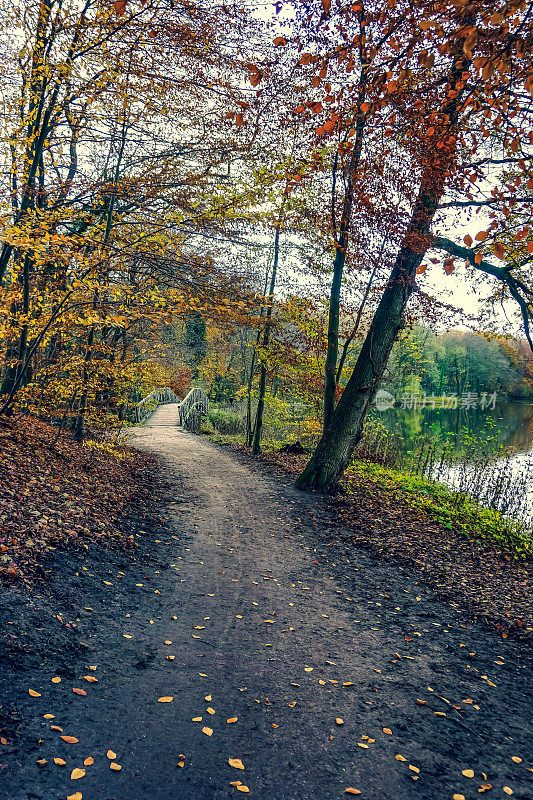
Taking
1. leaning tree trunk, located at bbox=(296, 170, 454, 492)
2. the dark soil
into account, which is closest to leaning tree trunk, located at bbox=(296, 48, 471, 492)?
leaning tree trunk, located at bbox=(296, 170, 454, 492)

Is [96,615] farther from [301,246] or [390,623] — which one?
[301,246]

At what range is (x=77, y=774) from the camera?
6.96 feet

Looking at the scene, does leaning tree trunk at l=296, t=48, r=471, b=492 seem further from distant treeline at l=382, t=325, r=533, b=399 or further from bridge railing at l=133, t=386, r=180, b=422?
distant treeline at l=382, t=325, r=533, b=399

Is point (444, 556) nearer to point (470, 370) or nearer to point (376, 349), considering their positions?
point (376, 349)

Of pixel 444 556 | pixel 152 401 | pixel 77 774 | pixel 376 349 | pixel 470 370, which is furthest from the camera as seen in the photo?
pixel 470 370

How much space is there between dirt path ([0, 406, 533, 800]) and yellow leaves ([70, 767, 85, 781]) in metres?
0.03

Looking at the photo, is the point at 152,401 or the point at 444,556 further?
the point at 152,401

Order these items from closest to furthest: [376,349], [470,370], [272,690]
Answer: [272,690]
[376,349]
[470,370]

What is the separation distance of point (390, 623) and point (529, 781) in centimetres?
180

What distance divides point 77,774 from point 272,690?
54.6 inches

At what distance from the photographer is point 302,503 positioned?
8.22m

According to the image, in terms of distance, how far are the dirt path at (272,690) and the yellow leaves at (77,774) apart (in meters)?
0.03

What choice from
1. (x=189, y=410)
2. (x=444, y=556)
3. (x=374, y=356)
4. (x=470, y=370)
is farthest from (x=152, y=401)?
(x=470, y=370)

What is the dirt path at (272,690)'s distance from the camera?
7.53ft
